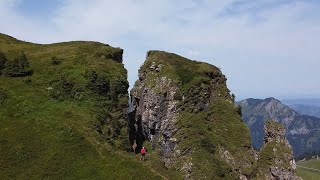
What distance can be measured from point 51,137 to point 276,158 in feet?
182

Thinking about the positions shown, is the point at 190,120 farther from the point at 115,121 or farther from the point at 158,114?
the point at 115,121

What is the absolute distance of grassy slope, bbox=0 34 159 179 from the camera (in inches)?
2208

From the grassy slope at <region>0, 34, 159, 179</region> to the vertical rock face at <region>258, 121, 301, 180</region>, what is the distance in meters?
38.4

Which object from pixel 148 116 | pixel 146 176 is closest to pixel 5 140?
pixel 146 176

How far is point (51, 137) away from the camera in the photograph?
200ft

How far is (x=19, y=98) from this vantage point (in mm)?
68812

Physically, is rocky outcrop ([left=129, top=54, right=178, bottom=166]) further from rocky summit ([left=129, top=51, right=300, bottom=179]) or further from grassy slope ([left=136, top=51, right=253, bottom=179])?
grassy slope ([left=136, top=51, right=253, bottom=179])

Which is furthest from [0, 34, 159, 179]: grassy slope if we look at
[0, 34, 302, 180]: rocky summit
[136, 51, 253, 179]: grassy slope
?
[136, 51, 253, 179]: grassy slope

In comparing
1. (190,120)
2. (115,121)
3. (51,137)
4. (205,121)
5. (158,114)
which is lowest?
(51,137)

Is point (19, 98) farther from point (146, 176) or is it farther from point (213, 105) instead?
point (213, 105)

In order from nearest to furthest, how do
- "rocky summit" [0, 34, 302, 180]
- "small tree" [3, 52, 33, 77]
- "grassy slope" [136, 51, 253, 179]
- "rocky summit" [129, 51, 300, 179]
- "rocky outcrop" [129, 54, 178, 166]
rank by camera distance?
1. "rocky summit" [0, 34, 302, 180]
2. "small tree" [3, 52, 33, 77]
3. "grassy slope" [136, 51, 253, 179]
4. "rocky summit" [129, 51, 300, 179]
5. "rocky outcrop" [129, 54, 178, 166]

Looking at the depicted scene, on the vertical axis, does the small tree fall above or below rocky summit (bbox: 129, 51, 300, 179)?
above

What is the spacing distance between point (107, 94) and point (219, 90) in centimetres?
3539

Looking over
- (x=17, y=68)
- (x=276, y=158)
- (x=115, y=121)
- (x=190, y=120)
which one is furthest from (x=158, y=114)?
(x=17, y=68)
